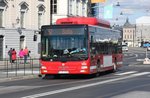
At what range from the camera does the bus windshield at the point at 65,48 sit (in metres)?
25.6

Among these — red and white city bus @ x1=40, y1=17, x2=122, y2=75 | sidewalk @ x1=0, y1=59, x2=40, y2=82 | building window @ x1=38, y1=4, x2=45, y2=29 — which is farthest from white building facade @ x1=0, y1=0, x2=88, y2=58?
red and white city bus @ x1=40, y1=17, x2=122, y2=75

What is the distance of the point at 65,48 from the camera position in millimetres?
25578

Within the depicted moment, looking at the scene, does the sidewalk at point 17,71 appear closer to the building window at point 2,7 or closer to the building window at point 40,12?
the building window at point 2,7

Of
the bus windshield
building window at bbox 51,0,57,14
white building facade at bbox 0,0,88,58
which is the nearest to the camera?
the bus windshield

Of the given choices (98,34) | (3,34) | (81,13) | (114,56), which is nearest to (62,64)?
(98,34)

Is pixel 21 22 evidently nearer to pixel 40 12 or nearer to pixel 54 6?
pixel 40 12

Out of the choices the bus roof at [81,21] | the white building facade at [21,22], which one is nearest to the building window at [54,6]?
the white building facade at [21,22]

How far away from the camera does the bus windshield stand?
25.6 metres

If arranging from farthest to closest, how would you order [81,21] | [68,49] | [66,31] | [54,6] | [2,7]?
[54,6], [2,7], [81,21], [66,31], [68,49]

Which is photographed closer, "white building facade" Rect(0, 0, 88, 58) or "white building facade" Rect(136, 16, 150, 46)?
"white building facade" Rect(0, 0, 88, 58)

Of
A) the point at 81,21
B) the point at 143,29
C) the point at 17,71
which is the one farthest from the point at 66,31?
the point at 143,29

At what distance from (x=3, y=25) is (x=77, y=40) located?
103 feet

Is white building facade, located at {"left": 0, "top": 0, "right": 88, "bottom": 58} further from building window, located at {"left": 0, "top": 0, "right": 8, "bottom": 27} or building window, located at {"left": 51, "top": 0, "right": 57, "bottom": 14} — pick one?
building window, located at {"left": 51, "top": 0, "right": 57, "bottom": 14}

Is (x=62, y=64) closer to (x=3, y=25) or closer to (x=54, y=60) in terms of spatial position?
(x=54, y=60)
